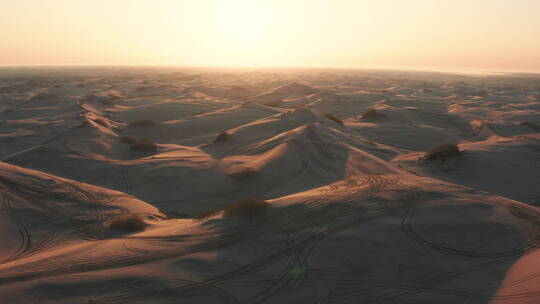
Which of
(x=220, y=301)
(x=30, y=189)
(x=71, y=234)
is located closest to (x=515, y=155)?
(x=220, y=301)

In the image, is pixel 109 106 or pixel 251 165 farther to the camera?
pixel 109 106

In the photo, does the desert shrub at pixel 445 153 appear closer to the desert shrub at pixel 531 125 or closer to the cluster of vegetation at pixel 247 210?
the cluster of vegetation at pixel 247 210

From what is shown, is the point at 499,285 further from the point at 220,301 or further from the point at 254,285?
the point at 220,301

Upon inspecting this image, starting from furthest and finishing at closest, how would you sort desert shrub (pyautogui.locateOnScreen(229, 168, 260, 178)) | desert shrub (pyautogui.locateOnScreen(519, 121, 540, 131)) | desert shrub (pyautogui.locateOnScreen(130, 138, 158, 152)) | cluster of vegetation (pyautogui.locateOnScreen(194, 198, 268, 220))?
desert shrub (pyautogui.locateOnScreen(519, 121, 540, 131)), desert shrub (pyautogui.locateOnScreen(130, 138, 158, 152)), desert shrub (pyautogui.locateOnScreen(229, 168, 260, 178)), cluster of vegetation (pyautogui.locateOnScreen(194, 198, 268, 220))

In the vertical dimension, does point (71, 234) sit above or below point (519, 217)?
below

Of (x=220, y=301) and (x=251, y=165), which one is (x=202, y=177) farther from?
(x=220, y=301)

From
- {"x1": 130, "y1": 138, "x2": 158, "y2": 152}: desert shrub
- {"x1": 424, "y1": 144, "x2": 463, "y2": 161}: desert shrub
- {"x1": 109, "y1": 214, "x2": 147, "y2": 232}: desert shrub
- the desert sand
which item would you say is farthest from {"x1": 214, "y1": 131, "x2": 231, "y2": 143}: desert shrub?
{"x1": 424, "y1": 144, "x2": 463, "y2": 161}: desert shrub

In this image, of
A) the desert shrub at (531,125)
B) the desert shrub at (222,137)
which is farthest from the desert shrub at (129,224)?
the desert shrub at (531,125)

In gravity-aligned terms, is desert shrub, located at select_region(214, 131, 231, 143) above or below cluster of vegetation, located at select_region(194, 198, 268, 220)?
above

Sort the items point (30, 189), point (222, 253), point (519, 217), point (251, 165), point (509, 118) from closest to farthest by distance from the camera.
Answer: point (222, 253)
point (519, 217)
point (30, 189)
point (251, 165)
point (509, 118)

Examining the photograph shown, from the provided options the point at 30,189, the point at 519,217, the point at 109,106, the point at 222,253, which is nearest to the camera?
the point at 222,253

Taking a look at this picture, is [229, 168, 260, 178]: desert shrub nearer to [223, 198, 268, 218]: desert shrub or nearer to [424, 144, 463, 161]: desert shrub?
[223, 198, 268, 218]: desert shrub
